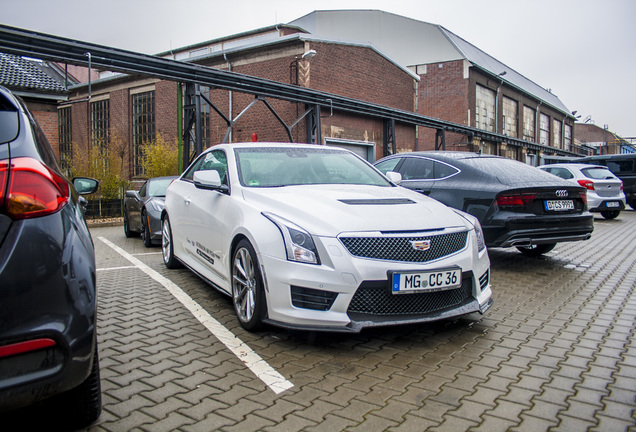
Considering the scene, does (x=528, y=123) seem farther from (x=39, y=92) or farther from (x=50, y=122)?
(x=39, y=92)

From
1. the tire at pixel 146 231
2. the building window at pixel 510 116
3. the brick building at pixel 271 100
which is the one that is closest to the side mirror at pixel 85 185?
the tire at pixel 146 231

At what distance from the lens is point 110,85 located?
104 ft

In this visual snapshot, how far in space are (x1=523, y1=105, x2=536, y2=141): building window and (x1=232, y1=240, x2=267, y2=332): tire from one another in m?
44.4

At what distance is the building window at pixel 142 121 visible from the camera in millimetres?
29359

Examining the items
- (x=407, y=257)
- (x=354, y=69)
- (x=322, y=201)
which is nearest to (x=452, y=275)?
→ (x=407, y=257)

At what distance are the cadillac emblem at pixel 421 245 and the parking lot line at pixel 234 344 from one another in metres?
1.29

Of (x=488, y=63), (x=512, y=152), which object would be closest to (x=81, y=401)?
(x=512, y=152)

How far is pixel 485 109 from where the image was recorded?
3678cm

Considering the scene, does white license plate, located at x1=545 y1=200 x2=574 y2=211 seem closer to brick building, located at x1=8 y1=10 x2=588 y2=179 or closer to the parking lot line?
the parking lot line

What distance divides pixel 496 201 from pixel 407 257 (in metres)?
3.21

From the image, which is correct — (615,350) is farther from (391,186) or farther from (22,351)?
(22,351)

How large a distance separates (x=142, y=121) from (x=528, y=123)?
108ft

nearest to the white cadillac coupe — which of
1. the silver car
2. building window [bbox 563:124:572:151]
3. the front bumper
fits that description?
the front bumper

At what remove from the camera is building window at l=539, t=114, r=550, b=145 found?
4888cm
